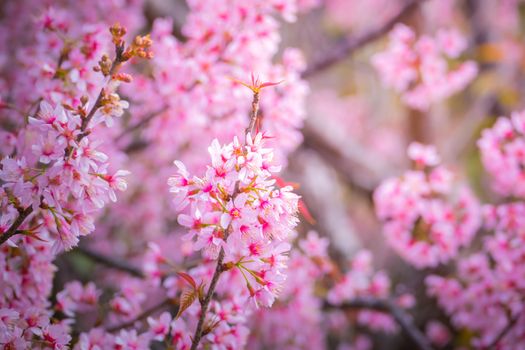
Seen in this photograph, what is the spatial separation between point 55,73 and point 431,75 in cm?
231

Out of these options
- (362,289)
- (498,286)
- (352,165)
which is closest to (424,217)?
(498,286)

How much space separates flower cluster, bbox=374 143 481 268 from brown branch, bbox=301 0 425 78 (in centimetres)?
114

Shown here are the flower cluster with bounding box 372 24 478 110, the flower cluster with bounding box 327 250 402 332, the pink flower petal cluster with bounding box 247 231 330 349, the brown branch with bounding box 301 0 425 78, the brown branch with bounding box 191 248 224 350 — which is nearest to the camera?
the brown branch with bounding box 191 248 224 350

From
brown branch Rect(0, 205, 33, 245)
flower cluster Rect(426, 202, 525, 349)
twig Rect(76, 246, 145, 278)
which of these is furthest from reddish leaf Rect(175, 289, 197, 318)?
flower cluster Rect(426, 202, 525, 349)

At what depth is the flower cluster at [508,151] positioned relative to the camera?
2473 millimetres

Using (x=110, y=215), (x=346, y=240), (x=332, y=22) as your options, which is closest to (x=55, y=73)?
(x=110, y=215)

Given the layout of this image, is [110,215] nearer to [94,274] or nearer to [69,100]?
[94,274]

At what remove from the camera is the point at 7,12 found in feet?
10.1

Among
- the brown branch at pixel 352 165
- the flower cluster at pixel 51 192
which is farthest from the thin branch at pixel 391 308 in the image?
the flower cluster at pixel 51 192

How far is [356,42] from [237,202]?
257 centimetres

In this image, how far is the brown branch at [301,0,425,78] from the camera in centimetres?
339

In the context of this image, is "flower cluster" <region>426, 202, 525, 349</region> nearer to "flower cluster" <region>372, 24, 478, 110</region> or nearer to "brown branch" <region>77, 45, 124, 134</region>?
"flower cluster" <region>372, 24, 478, 110</region>

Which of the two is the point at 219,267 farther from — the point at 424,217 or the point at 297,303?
the point at 424,217

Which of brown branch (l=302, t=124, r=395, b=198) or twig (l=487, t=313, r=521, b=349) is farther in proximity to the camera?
brown branch (l=302, t=124, r=395, b=198)
